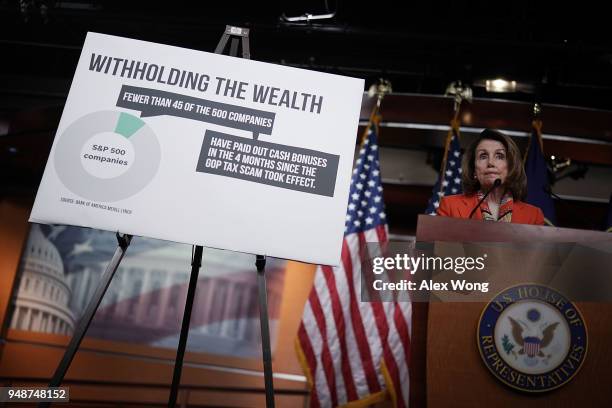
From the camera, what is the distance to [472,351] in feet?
4.86

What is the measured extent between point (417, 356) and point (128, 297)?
4.74 meters

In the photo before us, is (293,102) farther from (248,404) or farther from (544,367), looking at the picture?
(248,404)

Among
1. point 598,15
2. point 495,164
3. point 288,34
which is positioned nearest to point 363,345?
point 495,164

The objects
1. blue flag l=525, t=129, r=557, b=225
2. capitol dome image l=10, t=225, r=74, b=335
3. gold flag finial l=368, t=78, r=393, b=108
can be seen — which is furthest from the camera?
capitol dome image l=10, t=225, r=74, b=335

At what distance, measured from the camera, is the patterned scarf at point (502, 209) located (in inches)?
84.0

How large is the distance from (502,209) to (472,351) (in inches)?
34.3

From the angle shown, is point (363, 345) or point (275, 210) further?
→ point (363, 345)

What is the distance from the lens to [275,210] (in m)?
1.59

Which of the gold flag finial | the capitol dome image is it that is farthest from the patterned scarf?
the capitol dome image

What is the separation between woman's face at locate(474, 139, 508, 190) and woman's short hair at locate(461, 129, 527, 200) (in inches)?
0.6

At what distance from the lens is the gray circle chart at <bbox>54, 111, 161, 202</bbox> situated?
1.56m

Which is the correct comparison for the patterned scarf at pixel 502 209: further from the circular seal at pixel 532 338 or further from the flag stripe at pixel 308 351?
the flag stripe at pixel 308 351

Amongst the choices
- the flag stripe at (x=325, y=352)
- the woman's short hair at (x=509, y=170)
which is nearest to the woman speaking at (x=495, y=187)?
the woman's short hair at (x=509, y=170)

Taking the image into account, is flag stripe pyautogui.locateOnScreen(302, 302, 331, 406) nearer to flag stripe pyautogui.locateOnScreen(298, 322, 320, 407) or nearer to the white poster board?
flag stripe pyautogui.locateOnScreen(298, 322, 320, 407)
